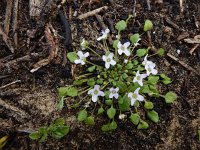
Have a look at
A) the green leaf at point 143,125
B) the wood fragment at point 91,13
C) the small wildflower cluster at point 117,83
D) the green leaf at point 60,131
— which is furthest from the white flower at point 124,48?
the green leaf at point 60,131

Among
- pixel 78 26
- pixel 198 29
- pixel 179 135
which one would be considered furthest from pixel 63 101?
pixel 198 29

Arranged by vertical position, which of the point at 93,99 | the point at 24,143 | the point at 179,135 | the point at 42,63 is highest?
the point at 42,63

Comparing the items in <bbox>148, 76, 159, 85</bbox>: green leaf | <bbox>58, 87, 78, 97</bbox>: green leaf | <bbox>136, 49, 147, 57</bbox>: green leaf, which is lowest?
<bbox>148, 76, 159, 85</bbox>: green leaf

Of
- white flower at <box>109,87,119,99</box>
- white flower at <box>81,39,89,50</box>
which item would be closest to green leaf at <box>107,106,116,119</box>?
white flower at <box>109,87,119,99</box>

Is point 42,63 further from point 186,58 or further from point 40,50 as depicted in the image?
point 186,58

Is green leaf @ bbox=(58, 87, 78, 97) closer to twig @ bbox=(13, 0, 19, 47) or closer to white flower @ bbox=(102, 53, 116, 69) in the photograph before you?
white flower @ bbox=(102, 53, 116, 69)

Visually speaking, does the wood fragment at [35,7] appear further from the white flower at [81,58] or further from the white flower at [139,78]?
the white flower at [139,78]

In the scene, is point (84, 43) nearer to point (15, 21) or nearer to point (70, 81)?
point (70, 81)
